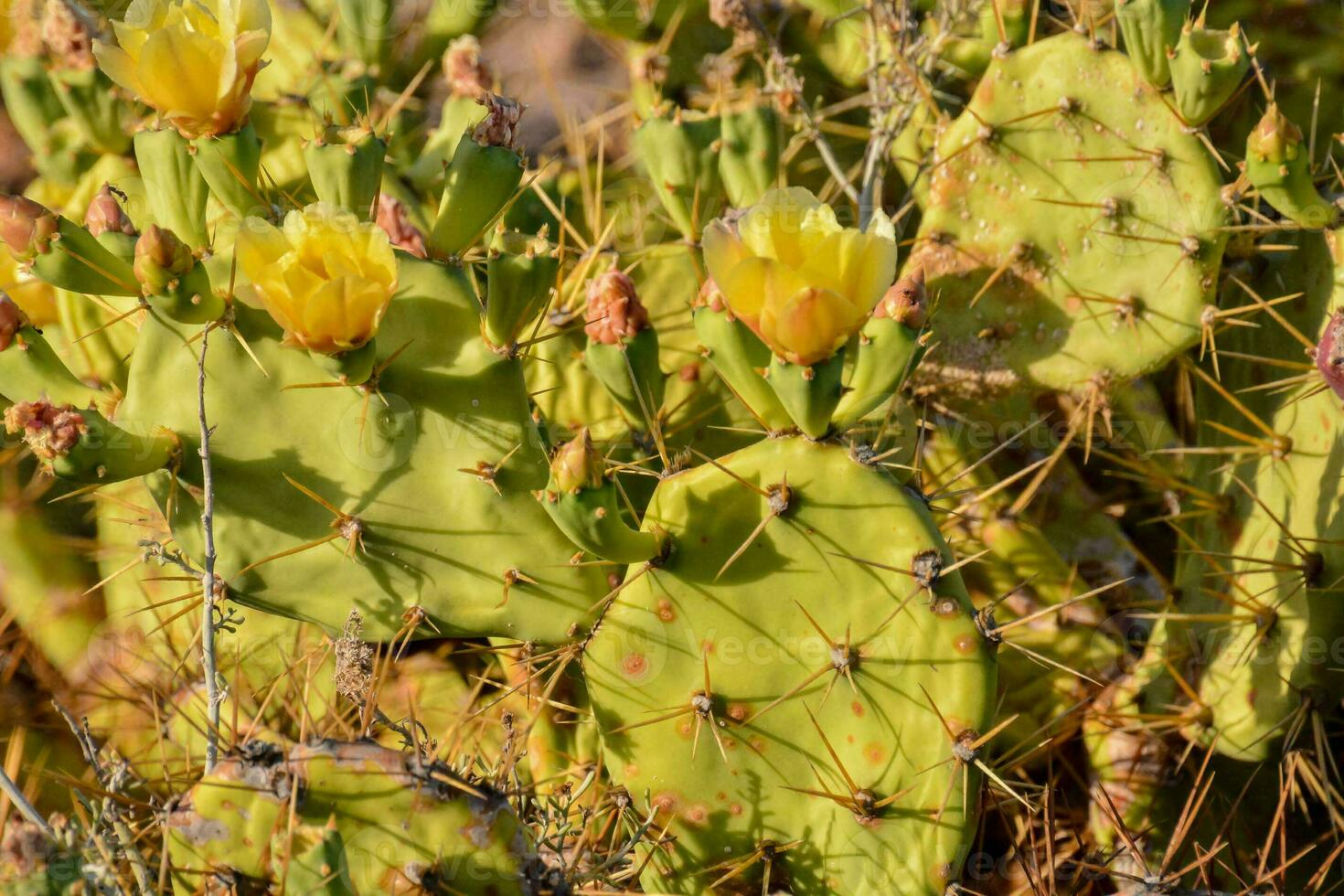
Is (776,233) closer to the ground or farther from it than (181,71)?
closer to the ground

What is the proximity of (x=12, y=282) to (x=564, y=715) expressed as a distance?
1114 mm

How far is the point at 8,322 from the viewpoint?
1498 mm

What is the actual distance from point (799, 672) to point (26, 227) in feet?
3.49

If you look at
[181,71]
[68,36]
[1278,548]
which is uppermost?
[181,71]

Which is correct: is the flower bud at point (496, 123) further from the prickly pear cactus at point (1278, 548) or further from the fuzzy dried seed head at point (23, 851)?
the prickly pear cactus at point (1278, 548)

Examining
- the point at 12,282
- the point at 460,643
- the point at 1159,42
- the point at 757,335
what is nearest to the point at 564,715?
the point at 460,643

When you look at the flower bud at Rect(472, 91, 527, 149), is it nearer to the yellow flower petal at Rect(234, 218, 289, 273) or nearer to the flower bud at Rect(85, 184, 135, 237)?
the yellow flower petal at Rect(234, 218, 289, 273)

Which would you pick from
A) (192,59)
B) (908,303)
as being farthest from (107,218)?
(908,303)

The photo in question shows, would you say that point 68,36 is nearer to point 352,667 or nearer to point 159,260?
point 159,260

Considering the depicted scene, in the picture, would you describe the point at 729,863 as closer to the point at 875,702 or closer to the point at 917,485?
the point at 875,702

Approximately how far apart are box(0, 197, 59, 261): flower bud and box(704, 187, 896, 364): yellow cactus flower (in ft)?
2.56

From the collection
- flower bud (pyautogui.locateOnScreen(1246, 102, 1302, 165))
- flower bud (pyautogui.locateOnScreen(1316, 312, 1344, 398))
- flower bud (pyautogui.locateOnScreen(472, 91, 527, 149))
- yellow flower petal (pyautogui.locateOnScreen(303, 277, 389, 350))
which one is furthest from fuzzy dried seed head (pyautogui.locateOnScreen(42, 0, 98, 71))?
flower bud (pyautogui.locateOnScreen(1316, 312, 1344, 398))

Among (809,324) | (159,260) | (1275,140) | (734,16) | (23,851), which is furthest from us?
(734,16)

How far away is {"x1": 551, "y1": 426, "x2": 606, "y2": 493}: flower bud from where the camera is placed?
1.37 m
